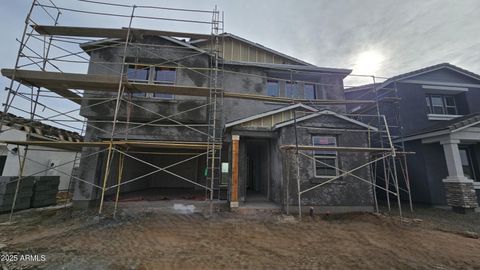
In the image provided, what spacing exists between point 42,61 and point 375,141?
1678cm

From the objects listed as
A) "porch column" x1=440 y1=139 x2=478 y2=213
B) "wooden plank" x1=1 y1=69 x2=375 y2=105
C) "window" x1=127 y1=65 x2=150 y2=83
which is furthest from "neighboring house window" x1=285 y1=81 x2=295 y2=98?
"window" x1=127 y1=65 x2=150 y2=83

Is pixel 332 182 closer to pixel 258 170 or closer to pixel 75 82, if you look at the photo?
pixel 258 170

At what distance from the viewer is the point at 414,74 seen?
12273mm

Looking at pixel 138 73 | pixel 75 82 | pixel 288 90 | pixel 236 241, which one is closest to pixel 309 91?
pixel 288 90

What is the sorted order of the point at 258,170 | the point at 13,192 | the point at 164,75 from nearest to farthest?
the point at 13,192 → the point at 164,75 → the point at 258,170

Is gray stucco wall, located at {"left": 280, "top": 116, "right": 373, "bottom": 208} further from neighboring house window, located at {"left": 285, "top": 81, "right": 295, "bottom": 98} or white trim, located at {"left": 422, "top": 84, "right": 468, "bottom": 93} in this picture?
white trim, located at {"left": 422, "top": 84, "right": 468, "bottom": 93}

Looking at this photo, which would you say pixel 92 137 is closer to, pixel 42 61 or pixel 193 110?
pixel 42 61

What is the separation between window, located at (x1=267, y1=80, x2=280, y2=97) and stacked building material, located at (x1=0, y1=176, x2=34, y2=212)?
12427 millimetres

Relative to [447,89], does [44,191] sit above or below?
below

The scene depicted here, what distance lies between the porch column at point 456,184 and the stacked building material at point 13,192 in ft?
61.9

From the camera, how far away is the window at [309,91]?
42.2 ft

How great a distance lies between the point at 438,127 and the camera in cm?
1011

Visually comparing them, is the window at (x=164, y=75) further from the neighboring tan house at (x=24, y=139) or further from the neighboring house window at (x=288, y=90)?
the neighboring house window at (x=288, y=90)

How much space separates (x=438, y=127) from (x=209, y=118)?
1114 centimetres
